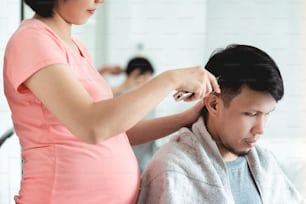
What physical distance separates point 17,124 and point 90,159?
0.33 ft

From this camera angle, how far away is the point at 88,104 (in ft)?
1.64

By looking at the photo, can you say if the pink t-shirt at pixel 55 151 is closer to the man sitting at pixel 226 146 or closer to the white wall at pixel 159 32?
the man sitting at pixel 226 146

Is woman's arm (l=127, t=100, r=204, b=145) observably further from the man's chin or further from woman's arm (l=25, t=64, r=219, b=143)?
woman's arm (l=25, t=64, r=219, b=143)

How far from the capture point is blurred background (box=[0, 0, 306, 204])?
35.6 inches

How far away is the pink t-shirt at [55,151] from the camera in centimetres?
56

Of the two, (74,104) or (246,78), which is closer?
(74,104)

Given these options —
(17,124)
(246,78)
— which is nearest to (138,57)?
(246,78)

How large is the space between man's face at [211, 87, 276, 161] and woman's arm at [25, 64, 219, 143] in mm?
242

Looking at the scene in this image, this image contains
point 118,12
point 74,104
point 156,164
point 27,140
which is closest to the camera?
point 74,104

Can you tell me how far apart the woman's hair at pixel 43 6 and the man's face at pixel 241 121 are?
11.6 inches

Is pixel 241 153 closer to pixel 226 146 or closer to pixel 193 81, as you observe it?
pixel 226 146

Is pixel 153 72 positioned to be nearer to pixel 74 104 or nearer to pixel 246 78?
pixel 246 78

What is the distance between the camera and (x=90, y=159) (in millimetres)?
582

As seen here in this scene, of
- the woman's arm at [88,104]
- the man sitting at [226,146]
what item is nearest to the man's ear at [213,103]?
the man sitting at [226,146]
